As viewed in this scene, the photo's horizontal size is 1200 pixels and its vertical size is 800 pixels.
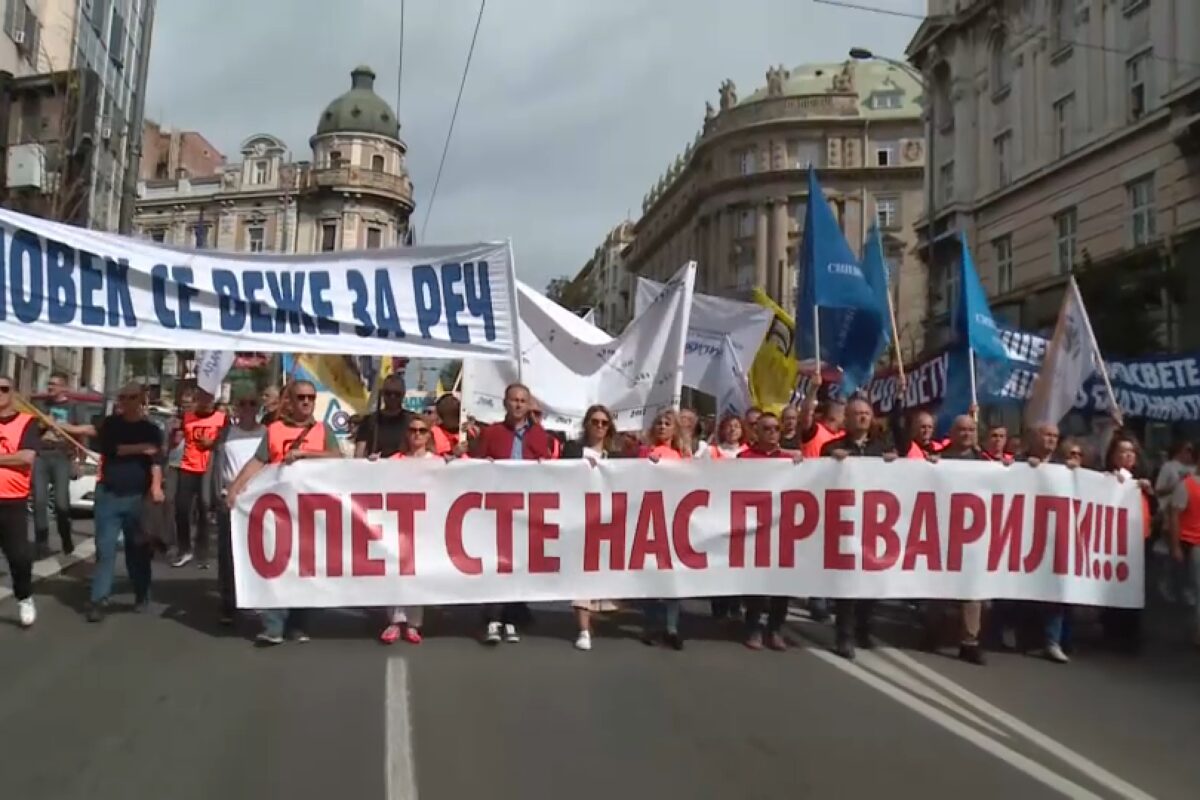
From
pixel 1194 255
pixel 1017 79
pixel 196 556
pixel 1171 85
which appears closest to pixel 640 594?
pixel 196 556

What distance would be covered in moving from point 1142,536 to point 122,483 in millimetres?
7221

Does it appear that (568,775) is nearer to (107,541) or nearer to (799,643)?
(799,643)

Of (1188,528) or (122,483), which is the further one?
(1188,528)

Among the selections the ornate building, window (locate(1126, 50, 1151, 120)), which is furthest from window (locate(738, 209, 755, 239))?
window (locate(1126, 50, 1151, 120))

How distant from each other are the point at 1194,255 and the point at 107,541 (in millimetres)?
22656

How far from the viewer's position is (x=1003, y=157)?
34.5 meters

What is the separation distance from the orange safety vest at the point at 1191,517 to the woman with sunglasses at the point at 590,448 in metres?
4.18

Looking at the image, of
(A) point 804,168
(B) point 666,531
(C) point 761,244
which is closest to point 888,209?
(A) point 804,168

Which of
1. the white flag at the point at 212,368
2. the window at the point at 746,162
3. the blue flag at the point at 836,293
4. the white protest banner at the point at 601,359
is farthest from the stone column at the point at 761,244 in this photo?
the white protest banner at the point at 601,359

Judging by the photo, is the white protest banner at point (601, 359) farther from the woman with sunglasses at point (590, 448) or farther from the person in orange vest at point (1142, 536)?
the person in orange vest at point (1142, 536)

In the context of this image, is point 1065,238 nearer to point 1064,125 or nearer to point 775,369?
point 1064,125

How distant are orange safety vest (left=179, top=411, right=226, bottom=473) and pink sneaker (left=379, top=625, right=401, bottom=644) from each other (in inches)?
162

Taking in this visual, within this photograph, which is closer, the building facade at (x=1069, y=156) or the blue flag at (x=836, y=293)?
the blue flag at (x=836, y=293)

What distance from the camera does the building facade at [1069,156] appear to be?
24.4 m
